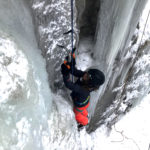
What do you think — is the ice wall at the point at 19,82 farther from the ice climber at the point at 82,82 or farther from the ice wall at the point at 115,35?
the ice wall at the point at 115,35

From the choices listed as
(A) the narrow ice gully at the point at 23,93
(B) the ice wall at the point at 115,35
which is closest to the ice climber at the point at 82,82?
(A) the narrow ice gully at the point at 23,93

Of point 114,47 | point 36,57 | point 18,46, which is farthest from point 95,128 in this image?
point 18,46

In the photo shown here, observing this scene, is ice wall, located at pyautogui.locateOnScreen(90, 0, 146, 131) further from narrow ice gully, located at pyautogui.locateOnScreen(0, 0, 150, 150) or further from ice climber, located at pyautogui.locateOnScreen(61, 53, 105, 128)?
narrow ice gully, located at pyautogui.locateOnScreen(0, 0, 150, 150)

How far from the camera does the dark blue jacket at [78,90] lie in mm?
1184

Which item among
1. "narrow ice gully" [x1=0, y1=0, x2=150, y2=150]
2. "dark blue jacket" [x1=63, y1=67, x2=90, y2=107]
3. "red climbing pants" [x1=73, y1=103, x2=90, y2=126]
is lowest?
"red climbing pants" [x1=73, y1=103, x2=90, y2=126]

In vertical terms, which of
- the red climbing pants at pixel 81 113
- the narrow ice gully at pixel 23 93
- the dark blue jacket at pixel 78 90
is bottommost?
the red climbing pants at pixel 81 113

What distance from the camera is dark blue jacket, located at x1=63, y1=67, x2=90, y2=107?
46.6 inches

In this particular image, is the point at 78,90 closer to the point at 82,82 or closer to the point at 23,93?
the point at 82,82

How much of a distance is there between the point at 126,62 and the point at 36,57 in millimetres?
1092

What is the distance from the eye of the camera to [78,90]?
1.21 meters

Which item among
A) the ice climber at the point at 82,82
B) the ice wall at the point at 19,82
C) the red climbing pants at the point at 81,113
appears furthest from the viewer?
the red climbing pants at the point at 81,113

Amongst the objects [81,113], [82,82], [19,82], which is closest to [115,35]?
[82,82]

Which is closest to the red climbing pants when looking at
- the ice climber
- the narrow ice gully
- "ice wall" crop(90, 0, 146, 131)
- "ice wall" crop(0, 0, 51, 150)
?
the ice climber

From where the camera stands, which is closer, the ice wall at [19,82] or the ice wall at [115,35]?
the ice wall at [19,82]
